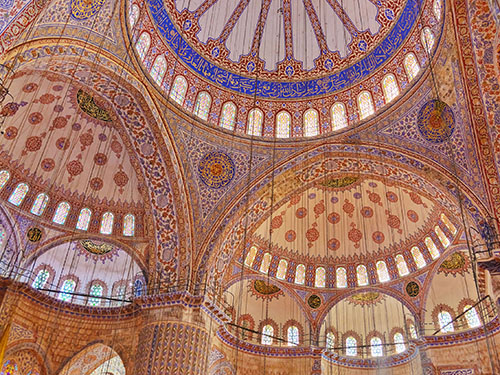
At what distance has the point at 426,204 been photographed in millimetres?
14656

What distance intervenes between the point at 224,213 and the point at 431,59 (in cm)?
672

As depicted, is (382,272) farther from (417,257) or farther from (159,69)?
(159,69)

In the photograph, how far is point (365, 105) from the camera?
1264 centimetres

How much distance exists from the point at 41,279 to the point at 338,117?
33.6 ft

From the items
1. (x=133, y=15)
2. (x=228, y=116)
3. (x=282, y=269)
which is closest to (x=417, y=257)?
(x=282, y=269)

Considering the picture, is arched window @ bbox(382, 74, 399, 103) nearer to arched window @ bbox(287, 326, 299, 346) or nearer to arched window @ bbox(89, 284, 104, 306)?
arched window @ bbox(287, 326, 299, 346)

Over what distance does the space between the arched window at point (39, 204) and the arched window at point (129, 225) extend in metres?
2.38

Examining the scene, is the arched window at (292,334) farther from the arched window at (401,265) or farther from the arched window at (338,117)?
the arched window at (338,117)

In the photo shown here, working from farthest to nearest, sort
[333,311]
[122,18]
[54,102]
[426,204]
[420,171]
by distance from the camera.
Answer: [333,311] → [426,204] → [54,102] → [420,171] → [122,18]

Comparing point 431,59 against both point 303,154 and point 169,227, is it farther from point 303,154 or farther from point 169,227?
point 169,227

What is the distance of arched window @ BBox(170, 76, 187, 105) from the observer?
494 inches

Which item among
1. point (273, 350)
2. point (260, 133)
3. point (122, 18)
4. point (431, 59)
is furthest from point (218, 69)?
point (273, 350)

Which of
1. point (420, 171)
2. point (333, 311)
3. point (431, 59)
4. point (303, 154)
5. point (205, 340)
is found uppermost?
point (431, 59)

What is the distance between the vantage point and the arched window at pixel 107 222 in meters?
13.7
